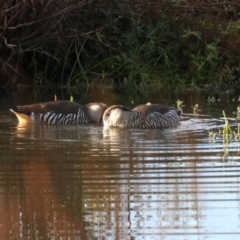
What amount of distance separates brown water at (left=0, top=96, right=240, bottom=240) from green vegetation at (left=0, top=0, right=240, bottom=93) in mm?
6985

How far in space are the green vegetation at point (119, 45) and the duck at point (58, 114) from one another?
4.97 metres

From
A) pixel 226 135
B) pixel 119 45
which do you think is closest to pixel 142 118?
pixel 226 135

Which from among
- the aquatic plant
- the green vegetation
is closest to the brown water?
the aquatic plant

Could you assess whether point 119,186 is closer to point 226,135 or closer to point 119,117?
point 226,135

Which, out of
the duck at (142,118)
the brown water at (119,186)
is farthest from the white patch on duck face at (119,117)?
the brown water at (119,186)

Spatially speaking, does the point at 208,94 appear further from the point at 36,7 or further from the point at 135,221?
the point at 135,221

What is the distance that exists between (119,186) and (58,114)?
5.01 metres

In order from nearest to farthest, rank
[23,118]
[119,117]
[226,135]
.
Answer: [226,135] < [119,117] < [23,118]

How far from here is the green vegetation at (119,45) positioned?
18.1m

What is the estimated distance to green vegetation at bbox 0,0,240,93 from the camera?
59.5ft

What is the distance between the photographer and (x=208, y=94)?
16.9 meters

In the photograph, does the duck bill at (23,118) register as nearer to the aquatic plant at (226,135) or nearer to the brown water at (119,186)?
the brown water at (119,186)

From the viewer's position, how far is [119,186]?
25.7 ft

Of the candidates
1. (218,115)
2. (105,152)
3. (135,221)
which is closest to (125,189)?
(135,221)
